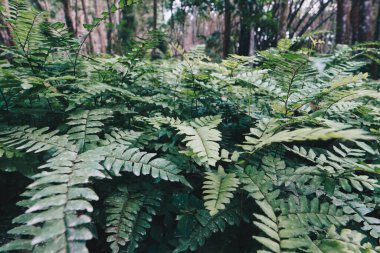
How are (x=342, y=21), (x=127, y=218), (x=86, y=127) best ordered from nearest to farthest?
(x=127, y=218) < (x=86, y=127) < (x=342, y=21)

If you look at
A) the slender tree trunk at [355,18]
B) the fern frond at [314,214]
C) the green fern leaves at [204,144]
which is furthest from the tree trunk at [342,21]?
the fern frond at [314,214]

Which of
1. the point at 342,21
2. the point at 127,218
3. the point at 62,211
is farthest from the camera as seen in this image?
the point at 342,21

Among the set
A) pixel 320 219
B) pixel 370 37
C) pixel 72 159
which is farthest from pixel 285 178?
pixel 370 37

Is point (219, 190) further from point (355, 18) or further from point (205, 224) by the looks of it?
point (355, 18)

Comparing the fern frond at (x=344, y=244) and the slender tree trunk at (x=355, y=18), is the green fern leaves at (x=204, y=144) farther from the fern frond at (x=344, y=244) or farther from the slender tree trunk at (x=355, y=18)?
the slender tree trunk at (x=355, y=18)

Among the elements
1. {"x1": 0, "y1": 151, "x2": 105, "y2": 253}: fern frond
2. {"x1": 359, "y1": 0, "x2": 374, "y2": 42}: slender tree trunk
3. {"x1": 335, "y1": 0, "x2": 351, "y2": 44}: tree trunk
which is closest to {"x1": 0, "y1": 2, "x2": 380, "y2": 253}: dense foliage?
{"x1": 0, "y1": 151, "x2": 105, "y2": 253}: fern frond

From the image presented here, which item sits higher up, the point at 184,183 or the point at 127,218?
the point at 184,183

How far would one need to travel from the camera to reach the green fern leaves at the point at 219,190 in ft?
3.33

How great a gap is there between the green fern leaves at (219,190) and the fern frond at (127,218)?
317 mm

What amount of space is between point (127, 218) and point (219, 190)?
1.57 feet

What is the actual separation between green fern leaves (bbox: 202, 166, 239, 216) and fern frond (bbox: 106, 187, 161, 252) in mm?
317

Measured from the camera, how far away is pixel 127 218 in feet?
3.85

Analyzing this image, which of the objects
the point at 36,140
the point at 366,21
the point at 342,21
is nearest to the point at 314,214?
the point at 36,140

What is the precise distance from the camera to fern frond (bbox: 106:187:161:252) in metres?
1.09
